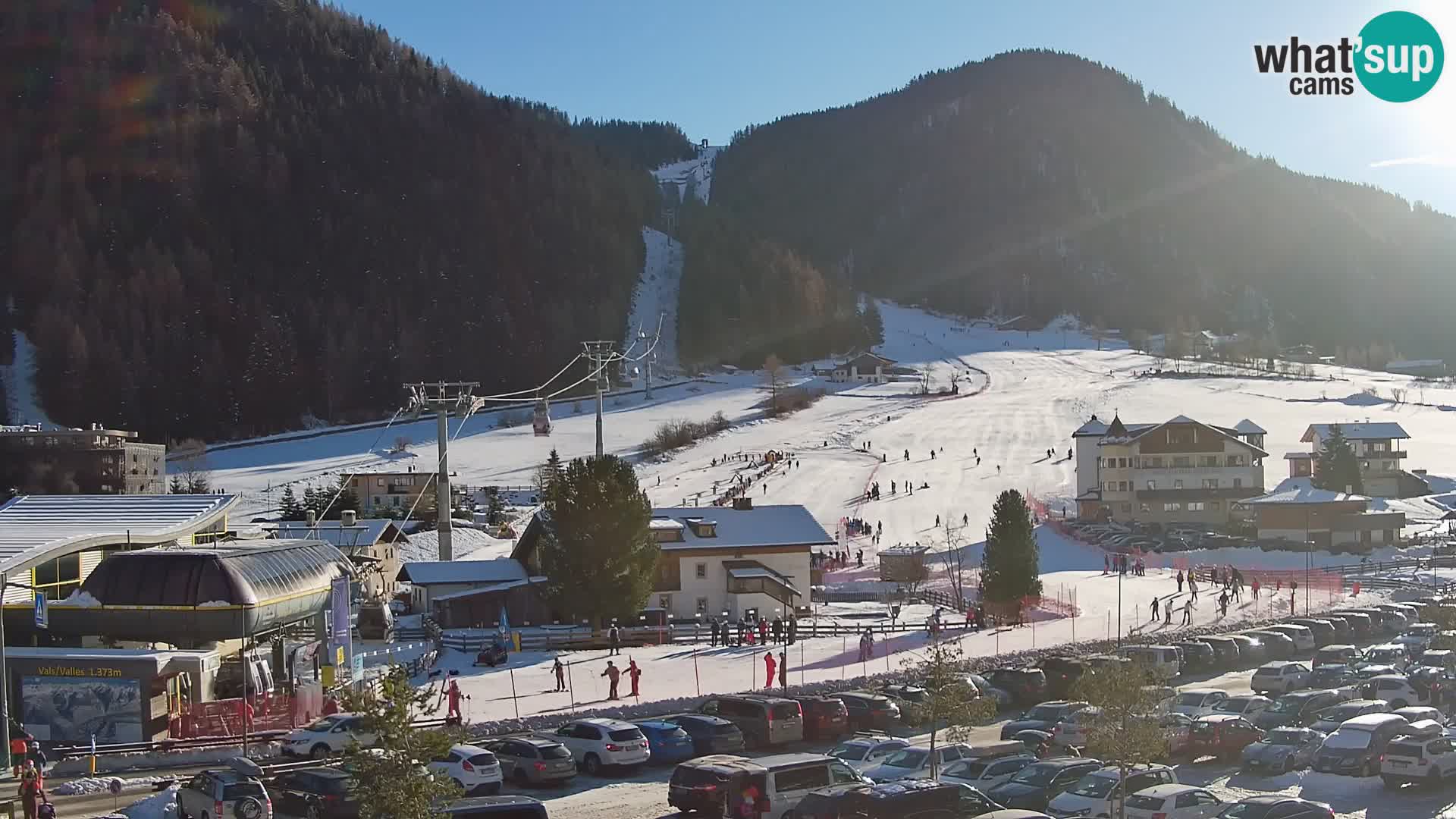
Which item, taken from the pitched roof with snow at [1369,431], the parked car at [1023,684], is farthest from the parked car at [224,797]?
the pitched roof with snow at [1369,431]

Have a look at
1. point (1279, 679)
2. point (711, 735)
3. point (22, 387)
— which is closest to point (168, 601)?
point (711, 735)

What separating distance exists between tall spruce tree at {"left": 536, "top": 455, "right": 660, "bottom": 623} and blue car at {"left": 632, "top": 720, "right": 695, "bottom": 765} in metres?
12.7

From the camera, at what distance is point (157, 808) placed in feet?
60.6

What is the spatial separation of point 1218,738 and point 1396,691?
19.8ft

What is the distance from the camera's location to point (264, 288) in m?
144

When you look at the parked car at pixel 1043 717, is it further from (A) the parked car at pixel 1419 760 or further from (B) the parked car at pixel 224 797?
(B) the parked car at pixel 224 797

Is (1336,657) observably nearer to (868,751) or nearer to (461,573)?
(868,751)

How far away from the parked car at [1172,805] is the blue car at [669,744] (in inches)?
296

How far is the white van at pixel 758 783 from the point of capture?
18062 mm

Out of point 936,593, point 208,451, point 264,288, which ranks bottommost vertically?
point 936,593

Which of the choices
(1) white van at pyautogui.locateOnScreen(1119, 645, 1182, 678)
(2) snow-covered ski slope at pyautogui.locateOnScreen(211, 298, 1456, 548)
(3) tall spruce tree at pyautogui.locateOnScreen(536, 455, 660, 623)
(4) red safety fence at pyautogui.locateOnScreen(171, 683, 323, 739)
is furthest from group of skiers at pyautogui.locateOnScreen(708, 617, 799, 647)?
(2) snow-covered ski slope at pyautogui.locateOnScreen(211, 298, 1456, 548)

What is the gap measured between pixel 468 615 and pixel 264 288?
11277cm

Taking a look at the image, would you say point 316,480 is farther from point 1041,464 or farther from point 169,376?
point 169,376

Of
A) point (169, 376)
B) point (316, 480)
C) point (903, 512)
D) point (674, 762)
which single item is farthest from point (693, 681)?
point (169, 376)
